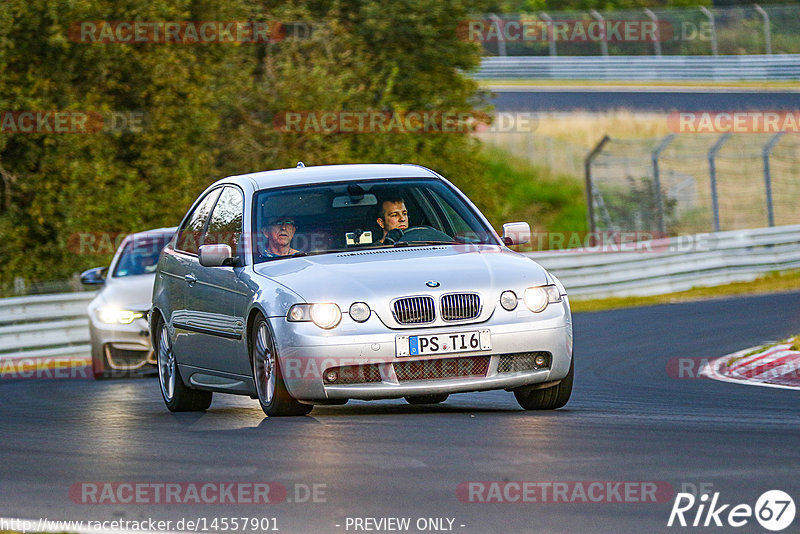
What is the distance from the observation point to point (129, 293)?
16.9 metres

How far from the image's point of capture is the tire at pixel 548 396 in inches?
381

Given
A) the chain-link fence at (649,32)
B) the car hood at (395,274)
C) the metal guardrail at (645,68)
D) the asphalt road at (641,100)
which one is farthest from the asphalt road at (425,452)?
the metal guardrail at (645,68)

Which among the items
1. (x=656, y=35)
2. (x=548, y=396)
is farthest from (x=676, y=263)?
(x=656, y=35)

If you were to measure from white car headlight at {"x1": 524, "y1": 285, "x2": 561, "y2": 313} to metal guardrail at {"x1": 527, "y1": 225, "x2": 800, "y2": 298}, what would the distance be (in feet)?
47.3

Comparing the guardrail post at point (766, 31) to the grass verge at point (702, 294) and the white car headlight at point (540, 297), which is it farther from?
the white car headlight at point (540, 297)

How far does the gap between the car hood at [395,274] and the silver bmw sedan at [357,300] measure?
0.4 inches

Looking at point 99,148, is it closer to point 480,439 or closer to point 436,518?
point 480,439

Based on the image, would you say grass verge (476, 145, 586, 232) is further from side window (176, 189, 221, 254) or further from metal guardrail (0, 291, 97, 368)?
side window (176, 189, 221, 254)

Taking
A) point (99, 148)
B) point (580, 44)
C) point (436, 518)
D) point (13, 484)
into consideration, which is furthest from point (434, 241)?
point (580, 44)

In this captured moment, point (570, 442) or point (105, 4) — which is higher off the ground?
point (105, 4)

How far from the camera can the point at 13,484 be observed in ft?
25.6

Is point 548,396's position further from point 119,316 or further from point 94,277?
point 94,277

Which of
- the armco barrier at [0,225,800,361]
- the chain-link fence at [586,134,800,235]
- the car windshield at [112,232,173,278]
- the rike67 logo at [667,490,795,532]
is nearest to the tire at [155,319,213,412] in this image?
the rike67 logo at [667,490,795,532]

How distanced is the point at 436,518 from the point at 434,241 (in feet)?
13.6
